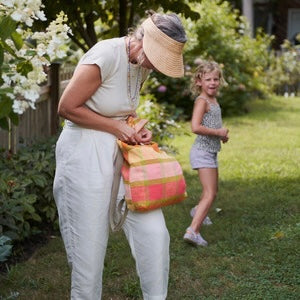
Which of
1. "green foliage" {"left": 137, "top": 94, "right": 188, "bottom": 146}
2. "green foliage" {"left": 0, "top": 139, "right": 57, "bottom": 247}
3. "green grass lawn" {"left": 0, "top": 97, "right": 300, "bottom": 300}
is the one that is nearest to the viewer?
"green grass lawn" {"left": 0, "top": 97, "right": 300, "bottom": 300}

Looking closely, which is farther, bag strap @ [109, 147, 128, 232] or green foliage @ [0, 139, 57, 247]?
green foliage @ [0, 139, 57, 247]

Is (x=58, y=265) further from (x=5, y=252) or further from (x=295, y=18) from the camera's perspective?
(x=295, y=18)

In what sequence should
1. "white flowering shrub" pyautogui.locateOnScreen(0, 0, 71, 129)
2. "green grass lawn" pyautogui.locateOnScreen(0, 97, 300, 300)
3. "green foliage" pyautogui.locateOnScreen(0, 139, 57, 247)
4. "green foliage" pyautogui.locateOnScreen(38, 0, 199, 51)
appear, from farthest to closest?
"green foliage" pyautogui.locateOnScreen(38, 0, 199, 51) < "green foliage" pyautogui.locateOnScreen(0, 139, 57, 247) < "green grass lawn" pyautogui.locateOnScreen(0, 97, 300, 300) < "white flowering shrub" pyautogui.locateOnScreen(0, 0, 71, 129)

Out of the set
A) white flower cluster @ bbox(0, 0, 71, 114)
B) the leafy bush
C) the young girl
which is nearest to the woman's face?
white flower cluster @ bbox(0, 0, 71, 114)

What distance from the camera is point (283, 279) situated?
195 inches

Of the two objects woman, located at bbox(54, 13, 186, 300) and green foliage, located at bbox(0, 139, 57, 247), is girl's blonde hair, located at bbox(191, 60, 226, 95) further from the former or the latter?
woman, located at bbox(54, 13, 186, 300)

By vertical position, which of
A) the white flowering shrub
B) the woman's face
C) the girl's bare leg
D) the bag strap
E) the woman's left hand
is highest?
the white flowering shrub

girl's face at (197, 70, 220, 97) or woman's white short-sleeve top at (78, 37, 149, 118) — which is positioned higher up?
woman's white short-sleeve top at (78, 37, 149, 118)

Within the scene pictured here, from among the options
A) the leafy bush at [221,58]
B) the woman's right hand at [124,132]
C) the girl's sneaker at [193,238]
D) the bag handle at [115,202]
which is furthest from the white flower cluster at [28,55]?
the leafy bush at [221,58]

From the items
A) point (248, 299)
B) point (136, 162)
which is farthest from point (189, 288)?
point (136, 162)

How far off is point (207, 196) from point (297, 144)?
17.1 ft

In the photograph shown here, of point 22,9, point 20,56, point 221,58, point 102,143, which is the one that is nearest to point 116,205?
point 102,143

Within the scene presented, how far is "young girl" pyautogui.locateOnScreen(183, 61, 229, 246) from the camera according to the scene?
5918 millimetres

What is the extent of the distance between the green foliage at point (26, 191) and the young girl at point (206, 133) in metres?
1.18
